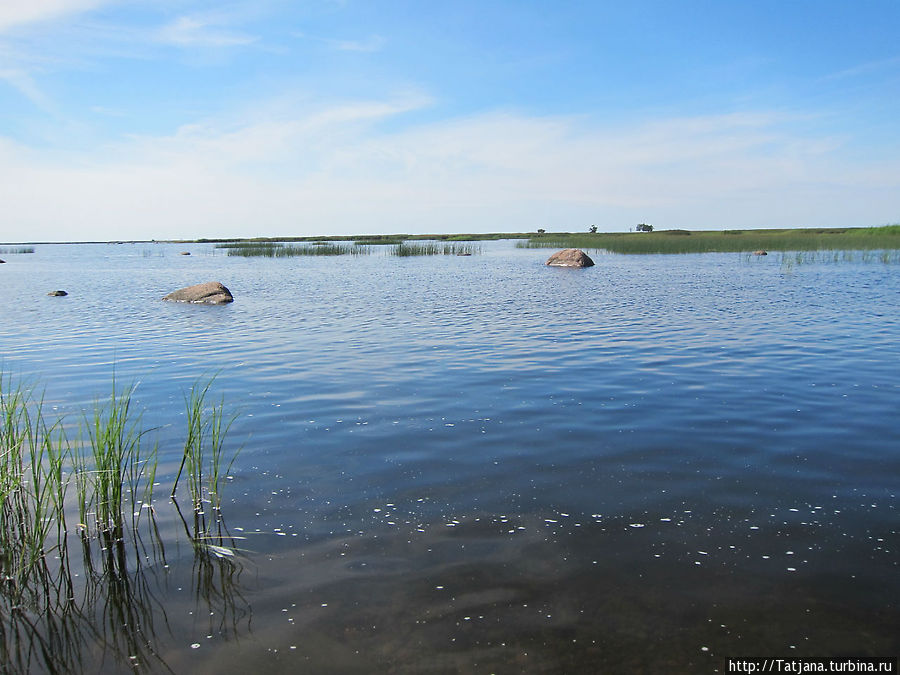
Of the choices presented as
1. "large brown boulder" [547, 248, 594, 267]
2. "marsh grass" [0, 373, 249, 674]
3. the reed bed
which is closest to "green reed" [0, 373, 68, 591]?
"marsh grass" [0, 373, 249, 674]

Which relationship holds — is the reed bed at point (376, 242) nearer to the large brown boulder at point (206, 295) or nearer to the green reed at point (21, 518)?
the large brown boulder at point (206, 295)

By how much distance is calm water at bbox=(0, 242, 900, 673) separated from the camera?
4.45 metres

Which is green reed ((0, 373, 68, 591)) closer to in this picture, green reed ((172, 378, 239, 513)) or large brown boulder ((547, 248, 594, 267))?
green reed ((172, 378, 239, 513))

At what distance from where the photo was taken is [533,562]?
17.7 feet

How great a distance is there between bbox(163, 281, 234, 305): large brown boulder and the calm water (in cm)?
A: 954

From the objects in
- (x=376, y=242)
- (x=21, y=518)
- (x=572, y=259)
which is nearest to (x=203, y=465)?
(x=21, y=518)

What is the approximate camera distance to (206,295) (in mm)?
26594

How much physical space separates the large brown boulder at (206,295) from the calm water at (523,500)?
954 cm

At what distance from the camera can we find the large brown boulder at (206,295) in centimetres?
2633

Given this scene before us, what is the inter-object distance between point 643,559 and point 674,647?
1.14m

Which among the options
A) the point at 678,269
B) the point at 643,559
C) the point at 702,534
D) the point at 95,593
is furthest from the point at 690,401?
the point at 678,269

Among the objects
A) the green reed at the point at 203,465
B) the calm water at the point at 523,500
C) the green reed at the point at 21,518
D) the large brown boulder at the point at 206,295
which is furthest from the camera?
the large brown boulder at the point at 206,295

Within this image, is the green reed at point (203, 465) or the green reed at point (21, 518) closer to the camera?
the green reed at point (21, 518)

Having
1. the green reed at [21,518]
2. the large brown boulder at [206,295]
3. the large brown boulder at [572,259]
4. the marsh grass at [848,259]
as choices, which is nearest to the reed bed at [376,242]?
the large brown boulder at [572,259]
